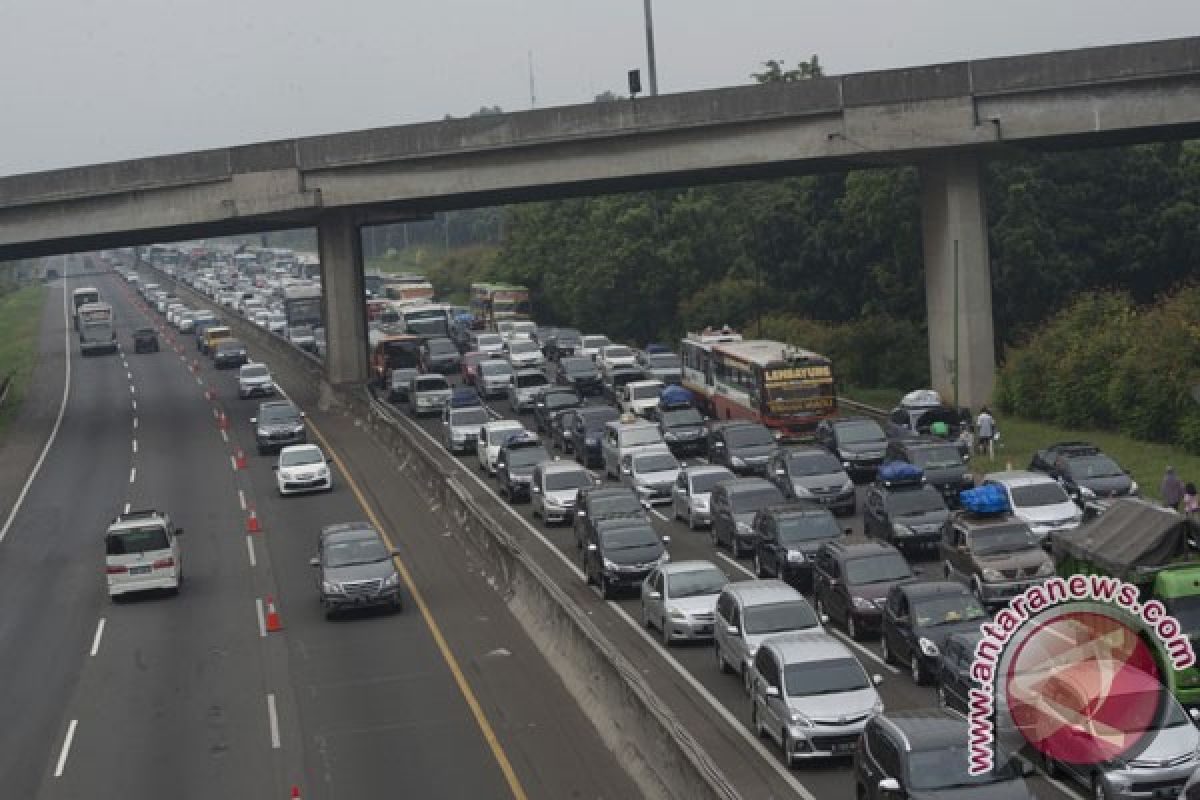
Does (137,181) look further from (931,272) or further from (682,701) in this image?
(682,701)

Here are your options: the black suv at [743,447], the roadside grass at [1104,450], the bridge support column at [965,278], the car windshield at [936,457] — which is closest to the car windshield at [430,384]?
the bridge support column at [965,278]

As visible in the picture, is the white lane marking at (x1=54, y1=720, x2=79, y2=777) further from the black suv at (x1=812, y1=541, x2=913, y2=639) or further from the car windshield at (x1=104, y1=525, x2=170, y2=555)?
the black suv at (x1=812, y1=541, x2=913, y2=639)

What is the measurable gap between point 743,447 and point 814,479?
6506 mm

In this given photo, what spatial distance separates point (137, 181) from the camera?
231 feet

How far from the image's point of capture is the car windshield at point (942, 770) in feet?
65.9

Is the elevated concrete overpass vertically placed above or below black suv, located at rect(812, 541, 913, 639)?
above

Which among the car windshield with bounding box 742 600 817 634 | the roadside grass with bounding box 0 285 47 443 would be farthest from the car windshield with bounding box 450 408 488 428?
the car windshield with bounding box 742 600 817 634

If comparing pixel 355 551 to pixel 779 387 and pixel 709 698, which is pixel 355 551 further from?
pixel 779 387

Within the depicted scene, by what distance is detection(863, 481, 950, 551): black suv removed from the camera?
38.3 meters

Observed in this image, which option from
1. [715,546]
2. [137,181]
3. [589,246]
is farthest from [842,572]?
[589,246]

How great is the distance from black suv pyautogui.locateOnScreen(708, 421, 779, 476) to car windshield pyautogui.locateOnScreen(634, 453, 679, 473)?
5.45ft

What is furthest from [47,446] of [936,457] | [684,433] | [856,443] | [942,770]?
[942,770]

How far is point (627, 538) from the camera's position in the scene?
3750 cm

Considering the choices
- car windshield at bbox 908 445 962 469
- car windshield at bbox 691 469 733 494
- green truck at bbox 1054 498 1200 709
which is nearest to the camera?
green truck at bbox 1054 498 1200 709
